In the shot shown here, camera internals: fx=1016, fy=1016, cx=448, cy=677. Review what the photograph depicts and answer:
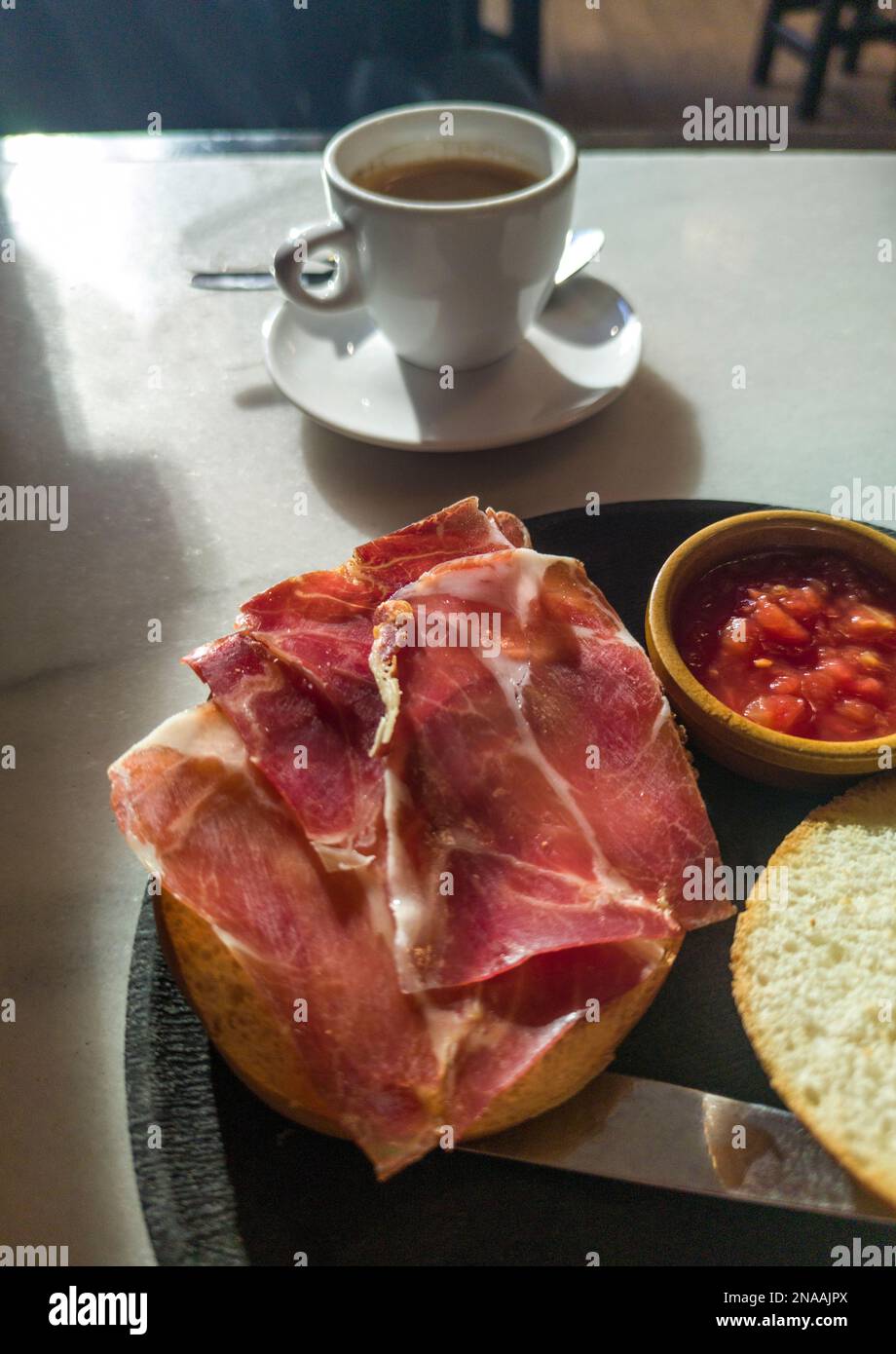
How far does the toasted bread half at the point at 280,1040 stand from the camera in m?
0.93

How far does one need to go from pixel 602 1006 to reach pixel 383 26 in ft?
15.2

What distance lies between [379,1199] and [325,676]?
1.69ft

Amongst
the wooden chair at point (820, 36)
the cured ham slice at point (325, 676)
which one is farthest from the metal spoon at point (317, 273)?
the wooden chair at point (820, 36)

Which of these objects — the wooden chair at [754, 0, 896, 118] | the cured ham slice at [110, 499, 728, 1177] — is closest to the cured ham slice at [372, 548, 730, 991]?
the cured ham slice at [110, 499, 728, 1177]

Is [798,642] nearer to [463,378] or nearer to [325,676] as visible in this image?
[325,676]

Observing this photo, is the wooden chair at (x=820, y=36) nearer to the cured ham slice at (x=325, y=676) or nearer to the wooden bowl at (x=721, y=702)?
the wooden bowl at (x=721, y=702)

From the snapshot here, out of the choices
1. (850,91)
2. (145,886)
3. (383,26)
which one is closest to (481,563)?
(145,886)

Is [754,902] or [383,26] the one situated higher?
[383,26]

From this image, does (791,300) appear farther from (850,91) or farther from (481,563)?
(850,91)

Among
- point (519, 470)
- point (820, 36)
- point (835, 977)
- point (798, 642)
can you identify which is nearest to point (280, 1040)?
point (835, 977)

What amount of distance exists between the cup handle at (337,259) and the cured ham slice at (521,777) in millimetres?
767

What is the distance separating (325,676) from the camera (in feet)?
3.62

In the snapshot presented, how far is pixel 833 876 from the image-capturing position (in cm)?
112

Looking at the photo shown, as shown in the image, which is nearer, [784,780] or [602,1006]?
[602,1006]
